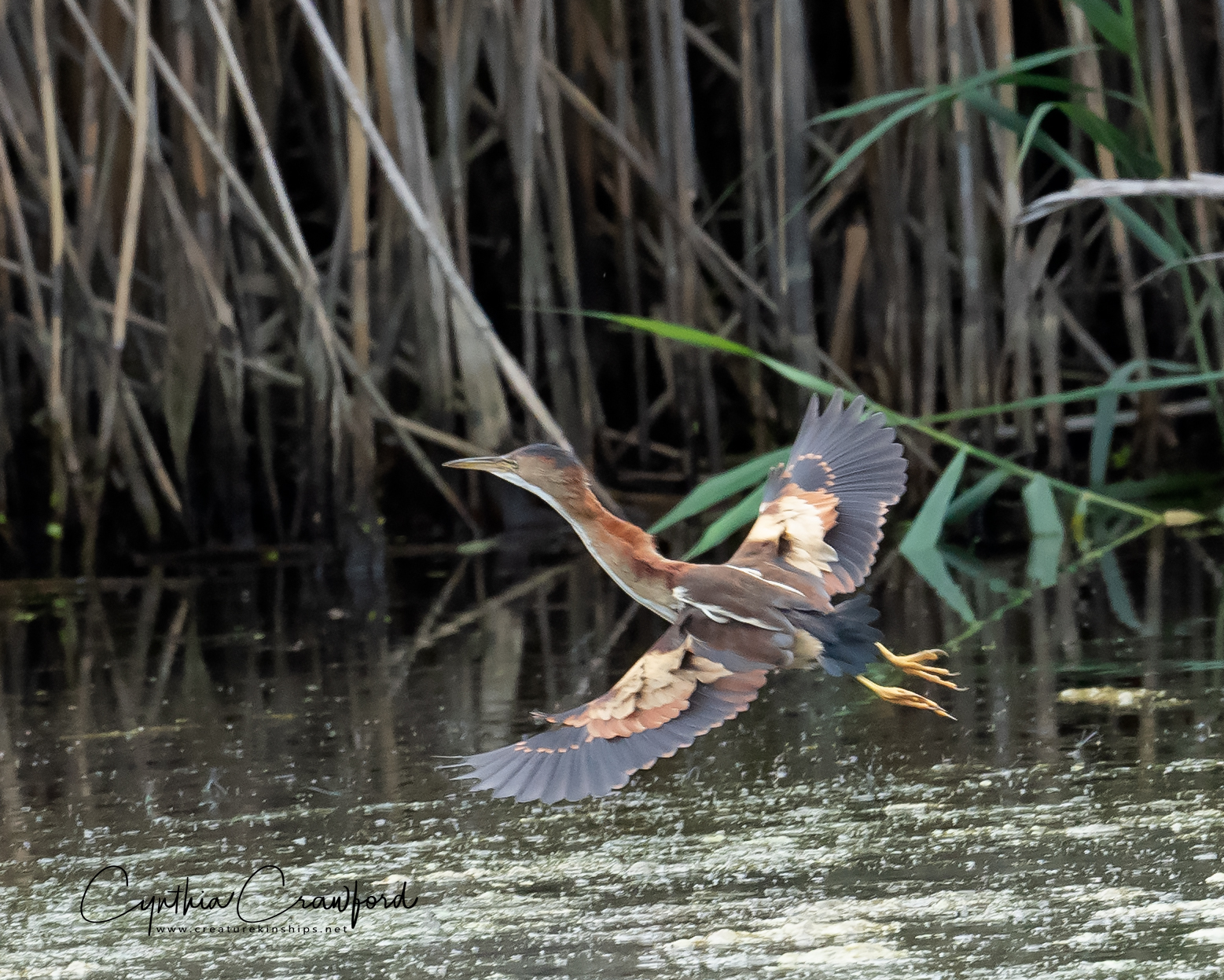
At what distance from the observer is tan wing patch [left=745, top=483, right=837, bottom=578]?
3107 mm

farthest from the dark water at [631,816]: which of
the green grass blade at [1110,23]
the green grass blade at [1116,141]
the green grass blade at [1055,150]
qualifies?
the green grass blade at [1110,23]

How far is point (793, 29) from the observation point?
591cm

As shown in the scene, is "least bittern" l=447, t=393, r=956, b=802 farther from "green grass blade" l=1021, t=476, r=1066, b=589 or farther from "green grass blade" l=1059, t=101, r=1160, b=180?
"green grass blade" l=1059, t=101, r=1160, b=180

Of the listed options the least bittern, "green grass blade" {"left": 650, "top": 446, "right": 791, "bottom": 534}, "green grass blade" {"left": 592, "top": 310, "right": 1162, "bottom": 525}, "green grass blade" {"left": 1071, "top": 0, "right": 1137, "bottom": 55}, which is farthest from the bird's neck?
"green grass blade" {"left": 1071, "top": 0, "right": 1137, "bottom": 55}

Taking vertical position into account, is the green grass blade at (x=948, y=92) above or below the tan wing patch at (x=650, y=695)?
above

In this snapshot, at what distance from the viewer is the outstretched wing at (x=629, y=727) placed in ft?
8.01

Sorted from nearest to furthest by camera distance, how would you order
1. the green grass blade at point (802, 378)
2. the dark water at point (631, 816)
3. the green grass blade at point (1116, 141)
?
the dark water at point (631, 816) < the green grass blade at point (802, 378) < the green grass blade at point (1116, 141)

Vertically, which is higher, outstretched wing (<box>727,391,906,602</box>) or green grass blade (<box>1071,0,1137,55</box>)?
green grass blade (<box>1071,0,1137,55</box>)

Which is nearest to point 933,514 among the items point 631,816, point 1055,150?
point 1055,150

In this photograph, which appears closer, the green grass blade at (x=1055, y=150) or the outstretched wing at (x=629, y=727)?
the outstretched wing at (x=629, y=727)

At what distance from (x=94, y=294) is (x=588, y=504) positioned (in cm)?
379

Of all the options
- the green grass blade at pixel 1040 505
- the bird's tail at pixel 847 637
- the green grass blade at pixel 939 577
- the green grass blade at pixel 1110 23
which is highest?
the green grass blade at pixel 1110 23

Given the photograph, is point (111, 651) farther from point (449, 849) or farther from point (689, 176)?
point (689, 176)

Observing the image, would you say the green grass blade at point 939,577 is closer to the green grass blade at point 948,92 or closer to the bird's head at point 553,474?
the green grass blade at point 948,92
